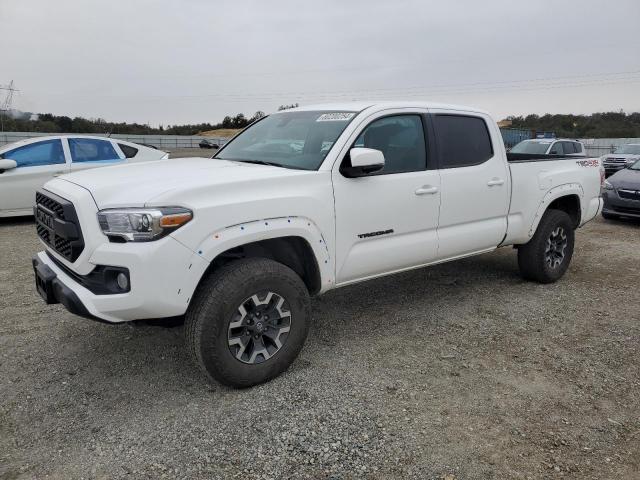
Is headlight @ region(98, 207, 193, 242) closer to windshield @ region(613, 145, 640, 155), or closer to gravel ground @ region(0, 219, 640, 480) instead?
gravel ground @ region(0, 219, 640, 480)

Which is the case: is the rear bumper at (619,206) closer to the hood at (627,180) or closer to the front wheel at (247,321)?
the hood at (627,180)

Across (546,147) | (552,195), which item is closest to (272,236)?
(552,195)

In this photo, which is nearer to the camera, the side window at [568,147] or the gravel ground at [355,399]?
the gravel ground at [355,399]

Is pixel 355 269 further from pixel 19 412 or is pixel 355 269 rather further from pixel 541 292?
pixel 541 292

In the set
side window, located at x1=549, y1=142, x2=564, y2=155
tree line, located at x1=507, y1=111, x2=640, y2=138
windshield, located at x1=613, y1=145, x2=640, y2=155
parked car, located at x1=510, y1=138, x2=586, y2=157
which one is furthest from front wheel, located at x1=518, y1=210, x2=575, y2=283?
tree line, located at x1=507, y1=111, x2=640, y2=138

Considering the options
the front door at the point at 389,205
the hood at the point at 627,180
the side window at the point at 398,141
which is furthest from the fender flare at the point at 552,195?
the hood at the point at 627,180

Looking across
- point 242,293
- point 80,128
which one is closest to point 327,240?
point 242,293

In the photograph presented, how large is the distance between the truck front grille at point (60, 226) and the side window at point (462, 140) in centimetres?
288

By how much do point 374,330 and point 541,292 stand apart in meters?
2.18

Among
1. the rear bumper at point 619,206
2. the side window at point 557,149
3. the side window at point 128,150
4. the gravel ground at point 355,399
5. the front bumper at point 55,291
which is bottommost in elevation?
the gravel ground at point 355,399

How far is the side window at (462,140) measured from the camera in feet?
14.6

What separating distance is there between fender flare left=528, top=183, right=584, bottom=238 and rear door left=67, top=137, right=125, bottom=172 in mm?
7396

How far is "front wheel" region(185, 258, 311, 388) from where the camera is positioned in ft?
10.0

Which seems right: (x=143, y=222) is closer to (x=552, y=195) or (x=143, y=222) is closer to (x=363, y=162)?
(x=363, y=162)
